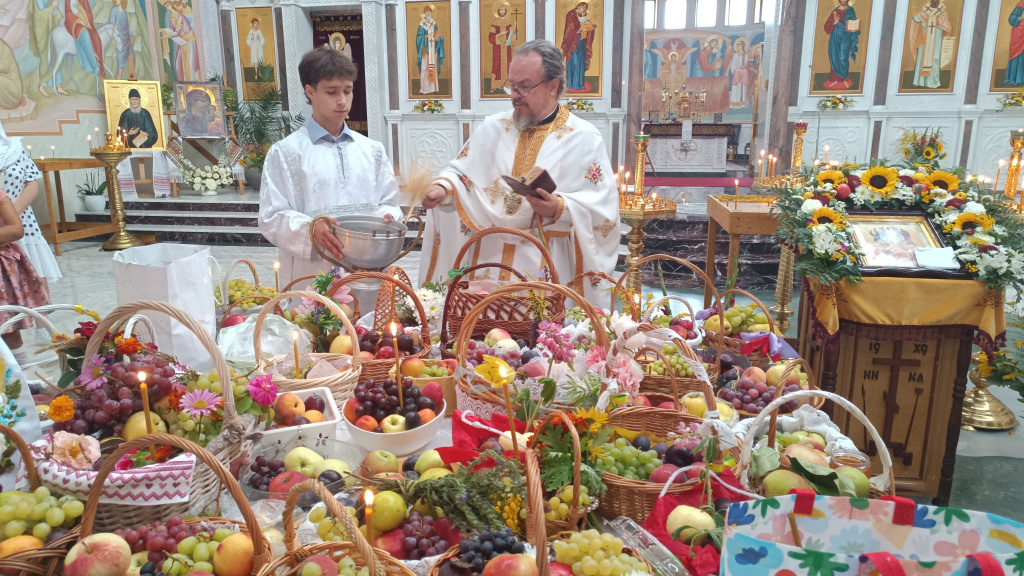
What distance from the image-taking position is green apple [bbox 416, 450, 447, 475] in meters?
1.71

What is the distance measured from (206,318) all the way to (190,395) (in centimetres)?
77

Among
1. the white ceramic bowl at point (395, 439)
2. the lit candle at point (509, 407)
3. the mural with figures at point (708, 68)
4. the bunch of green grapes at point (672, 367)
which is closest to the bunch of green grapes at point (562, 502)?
the lit candle at point (509, 407)

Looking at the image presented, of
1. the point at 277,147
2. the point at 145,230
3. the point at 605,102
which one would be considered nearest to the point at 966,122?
the point at 605,102

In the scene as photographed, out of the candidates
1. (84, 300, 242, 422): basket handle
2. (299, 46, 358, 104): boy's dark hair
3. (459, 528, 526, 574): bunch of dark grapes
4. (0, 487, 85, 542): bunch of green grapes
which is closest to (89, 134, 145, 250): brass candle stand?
(299, 46, 358, 104): boy's dark hair

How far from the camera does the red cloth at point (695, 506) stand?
1.32 metres

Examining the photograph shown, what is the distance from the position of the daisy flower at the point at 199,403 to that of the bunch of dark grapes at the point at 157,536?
0.27 metres

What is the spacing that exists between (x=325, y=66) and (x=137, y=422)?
8.12 feet

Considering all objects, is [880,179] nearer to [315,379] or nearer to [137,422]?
[315,379]

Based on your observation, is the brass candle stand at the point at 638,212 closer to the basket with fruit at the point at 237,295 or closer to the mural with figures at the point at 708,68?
the basket with fruit at the point at 237,295

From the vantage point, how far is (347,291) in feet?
10.8

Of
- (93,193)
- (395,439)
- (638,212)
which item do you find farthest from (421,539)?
(93,193)

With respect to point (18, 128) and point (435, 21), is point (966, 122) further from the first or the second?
point (18, 128)

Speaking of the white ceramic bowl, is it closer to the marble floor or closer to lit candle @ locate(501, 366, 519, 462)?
lit candle @ locate(501, 366, 519, 462)

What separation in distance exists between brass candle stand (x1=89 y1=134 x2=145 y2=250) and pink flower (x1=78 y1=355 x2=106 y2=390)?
879 cm
